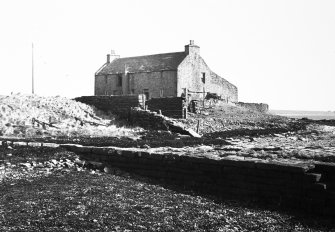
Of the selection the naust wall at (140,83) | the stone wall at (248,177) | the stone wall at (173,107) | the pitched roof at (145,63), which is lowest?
the stone wall at (248,177)

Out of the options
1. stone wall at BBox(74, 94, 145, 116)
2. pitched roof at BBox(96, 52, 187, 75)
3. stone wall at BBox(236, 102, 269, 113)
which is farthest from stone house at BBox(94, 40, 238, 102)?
stone wall at BBox(74, 94, 145, 116)

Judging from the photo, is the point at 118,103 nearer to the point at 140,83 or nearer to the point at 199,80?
the point at 140,83

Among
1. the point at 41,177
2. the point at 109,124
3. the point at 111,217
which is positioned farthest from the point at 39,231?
the point at 109,124

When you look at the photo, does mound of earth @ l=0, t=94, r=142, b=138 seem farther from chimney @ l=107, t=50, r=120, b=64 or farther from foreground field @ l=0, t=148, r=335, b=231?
chimney @ l=107, t=50, r=120, b=64

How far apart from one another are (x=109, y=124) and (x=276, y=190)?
60.2 feet

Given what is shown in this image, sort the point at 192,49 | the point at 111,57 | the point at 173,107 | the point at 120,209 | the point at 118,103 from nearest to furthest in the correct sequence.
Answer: the point at 120,209 → the point at 118,103 → the point at 173,107 → the point at 192,49 → the point at 111,57

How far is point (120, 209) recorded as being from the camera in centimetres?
566

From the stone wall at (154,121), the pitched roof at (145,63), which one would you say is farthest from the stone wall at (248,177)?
the pitched roof at (145,63)

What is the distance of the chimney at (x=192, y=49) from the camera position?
41562 mm

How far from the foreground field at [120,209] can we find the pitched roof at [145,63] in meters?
33.6

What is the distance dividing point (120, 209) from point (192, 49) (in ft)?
124

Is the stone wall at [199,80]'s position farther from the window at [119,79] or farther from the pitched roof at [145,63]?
the window at [119,79]

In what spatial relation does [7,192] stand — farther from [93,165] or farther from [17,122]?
[17,122]

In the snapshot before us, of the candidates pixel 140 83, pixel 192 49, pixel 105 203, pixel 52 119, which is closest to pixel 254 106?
pixel 192 49
